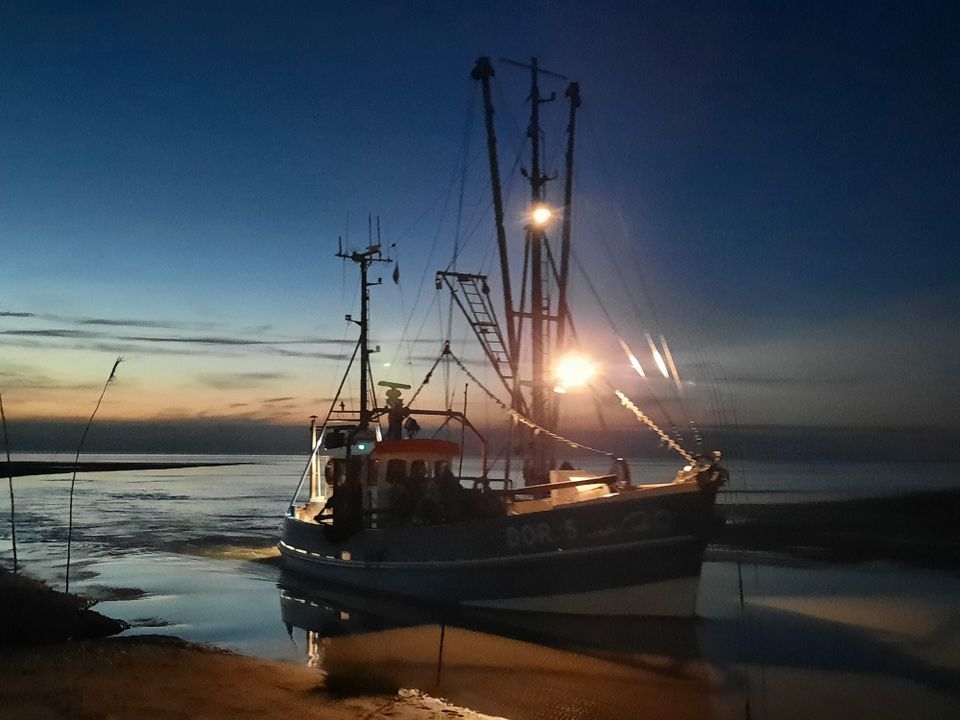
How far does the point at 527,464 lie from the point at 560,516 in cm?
1017

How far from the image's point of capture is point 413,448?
20766 mm

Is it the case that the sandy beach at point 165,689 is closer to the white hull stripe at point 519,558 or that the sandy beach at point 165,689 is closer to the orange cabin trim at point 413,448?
the white hull stripe at point 519,558

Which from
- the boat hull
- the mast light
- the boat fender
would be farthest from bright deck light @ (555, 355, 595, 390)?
the boat fender

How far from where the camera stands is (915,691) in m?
12.6

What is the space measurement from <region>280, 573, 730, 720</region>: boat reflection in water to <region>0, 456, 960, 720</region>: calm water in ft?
0.15

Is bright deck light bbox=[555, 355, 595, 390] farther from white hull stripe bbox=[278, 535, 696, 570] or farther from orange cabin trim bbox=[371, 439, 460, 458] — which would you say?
orange cabin trim bbox=[371, 439, 460, 458]

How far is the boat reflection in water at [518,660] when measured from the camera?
36.2 ft

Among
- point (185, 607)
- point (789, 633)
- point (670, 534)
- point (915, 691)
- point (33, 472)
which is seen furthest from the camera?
point (33, 472)

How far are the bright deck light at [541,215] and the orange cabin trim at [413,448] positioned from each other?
8.23 meters

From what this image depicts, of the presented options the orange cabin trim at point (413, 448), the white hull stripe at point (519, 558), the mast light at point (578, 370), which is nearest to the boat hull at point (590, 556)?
the white hull stripe at point (519, 558)

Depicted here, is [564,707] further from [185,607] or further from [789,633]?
[185,607]

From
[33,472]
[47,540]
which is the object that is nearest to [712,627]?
[47,540]

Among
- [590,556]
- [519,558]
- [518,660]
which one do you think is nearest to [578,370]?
[590,556]

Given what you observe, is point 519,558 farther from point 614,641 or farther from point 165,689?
point 165,689
